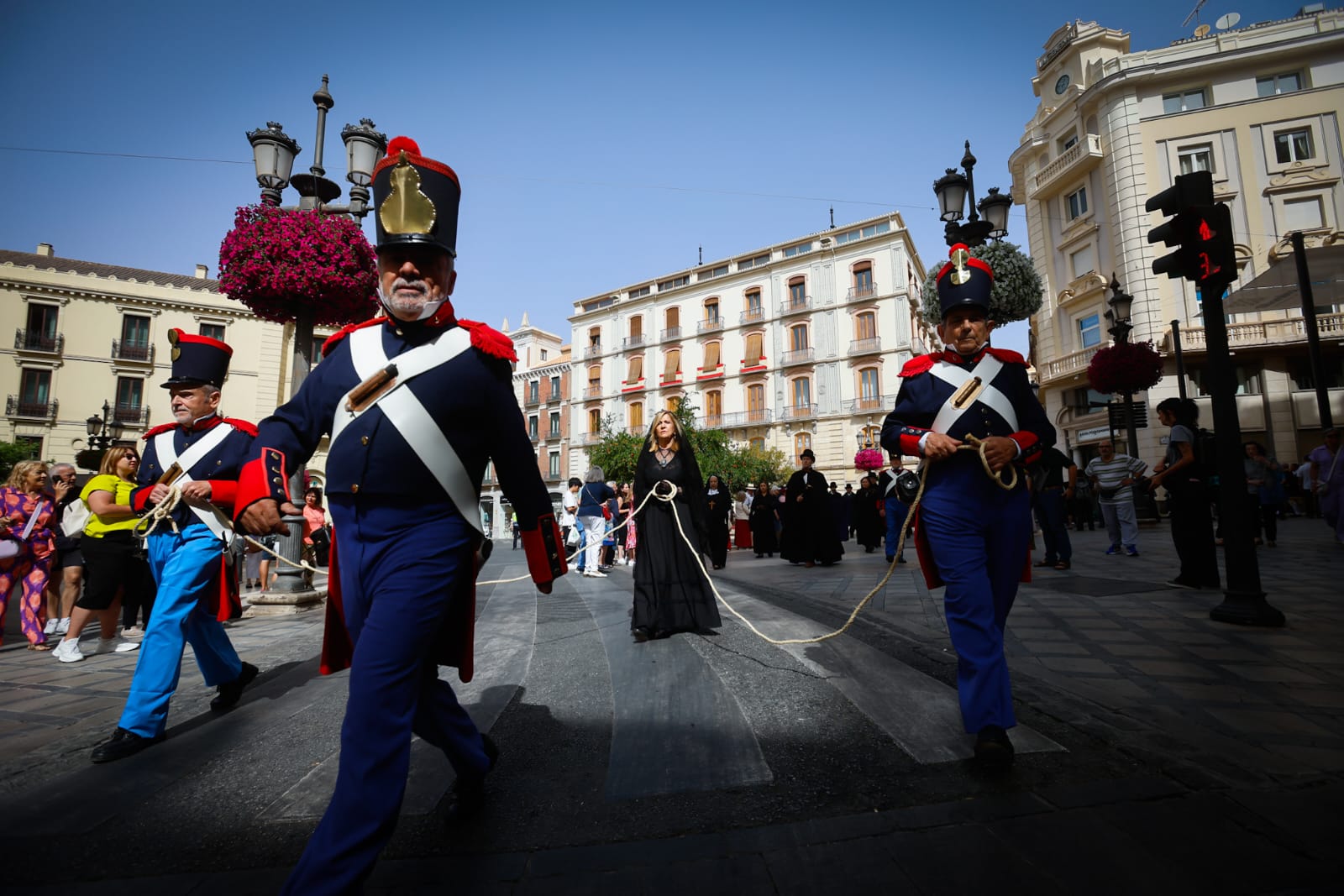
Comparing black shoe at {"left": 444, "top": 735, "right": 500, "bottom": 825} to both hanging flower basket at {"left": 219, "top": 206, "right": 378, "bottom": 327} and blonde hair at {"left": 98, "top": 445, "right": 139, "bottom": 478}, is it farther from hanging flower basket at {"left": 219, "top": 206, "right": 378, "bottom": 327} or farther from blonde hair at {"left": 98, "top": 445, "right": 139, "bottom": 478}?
hanging flower basket at {"left": 219, "top": 206, "right": 378, "bottom": 327}

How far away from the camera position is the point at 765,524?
16094 mm

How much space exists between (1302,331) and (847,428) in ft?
65.9

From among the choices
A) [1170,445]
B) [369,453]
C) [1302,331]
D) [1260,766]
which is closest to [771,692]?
[1260,766]

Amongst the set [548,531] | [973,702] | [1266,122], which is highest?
[1266,122]

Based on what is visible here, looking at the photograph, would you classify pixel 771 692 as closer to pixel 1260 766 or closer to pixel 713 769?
pixel 713 769

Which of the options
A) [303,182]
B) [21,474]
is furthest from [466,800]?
[303,182]

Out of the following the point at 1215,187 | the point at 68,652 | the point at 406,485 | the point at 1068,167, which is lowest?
the point at 68,652

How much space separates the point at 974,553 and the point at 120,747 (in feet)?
12.9

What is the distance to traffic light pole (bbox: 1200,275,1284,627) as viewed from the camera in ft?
15.3

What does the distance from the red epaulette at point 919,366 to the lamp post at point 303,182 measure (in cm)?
669

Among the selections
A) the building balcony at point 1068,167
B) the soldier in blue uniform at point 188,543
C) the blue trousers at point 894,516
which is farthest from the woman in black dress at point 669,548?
the building balcony at point 1068,167

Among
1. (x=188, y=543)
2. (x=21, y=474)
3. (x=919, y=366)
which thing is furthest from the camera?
(x=21, y=474)

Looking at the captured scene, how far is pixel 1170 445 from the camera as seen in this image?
22.7 feet

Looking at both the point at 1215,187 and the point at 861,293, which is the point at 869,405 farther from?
the point at 1215,187
